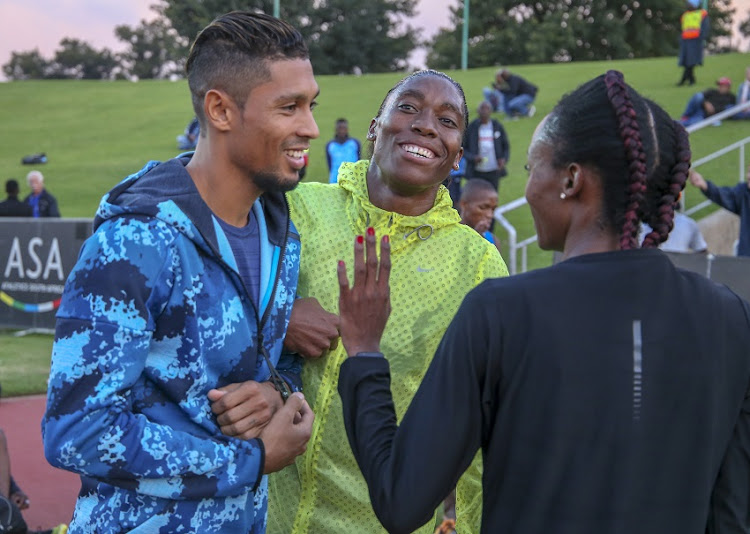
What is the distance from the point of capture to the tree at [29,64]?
83938 mm

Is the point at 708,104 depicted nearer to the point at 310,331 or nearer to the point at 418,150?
the point at 418,150

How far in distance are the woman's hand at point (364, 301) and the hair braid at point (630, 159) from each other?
0.55 metres

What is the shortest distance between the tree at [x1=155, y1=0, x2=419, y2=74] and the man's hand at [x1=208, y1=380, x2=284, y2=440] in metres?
55.7

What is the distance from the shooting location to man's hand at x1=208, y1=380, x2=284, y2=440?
2.19 metres

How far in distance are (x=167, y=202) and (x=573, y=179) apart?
93 centimetres

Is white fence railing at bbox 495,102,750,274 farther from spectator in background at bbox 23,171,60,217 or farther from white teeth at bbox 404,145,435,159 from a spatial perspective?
spectator in background at bbox 23,171,60,217

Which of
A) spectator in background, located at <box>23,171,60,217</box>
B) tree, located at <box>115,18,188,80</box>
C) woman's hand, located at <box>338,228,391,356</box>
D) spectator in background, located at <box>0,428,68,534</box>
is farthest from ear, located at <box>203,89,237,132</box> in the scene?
tree, located at <box>115,18,188,80</box>

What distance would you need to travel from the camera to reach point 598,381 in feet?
6.02

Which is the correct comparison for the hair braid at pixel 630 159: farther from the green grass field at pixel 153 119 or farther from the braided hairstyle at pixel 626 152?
the green grass field at pixel 153 119

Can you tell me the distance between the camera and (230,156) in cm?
232

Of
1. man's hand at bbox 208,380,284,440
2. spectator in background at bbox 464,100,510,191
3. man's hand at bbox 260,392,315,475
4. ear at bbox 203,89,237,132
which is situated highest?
ear at bbox 203,89,237,132

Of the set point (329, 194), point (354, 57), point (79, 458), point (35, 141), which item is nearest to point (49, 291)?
point (329, 194)

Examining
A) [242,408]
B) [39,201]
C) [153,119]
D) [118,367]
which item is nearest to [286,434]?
[242,408]

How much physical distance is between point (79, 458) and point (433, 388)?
78 cm
